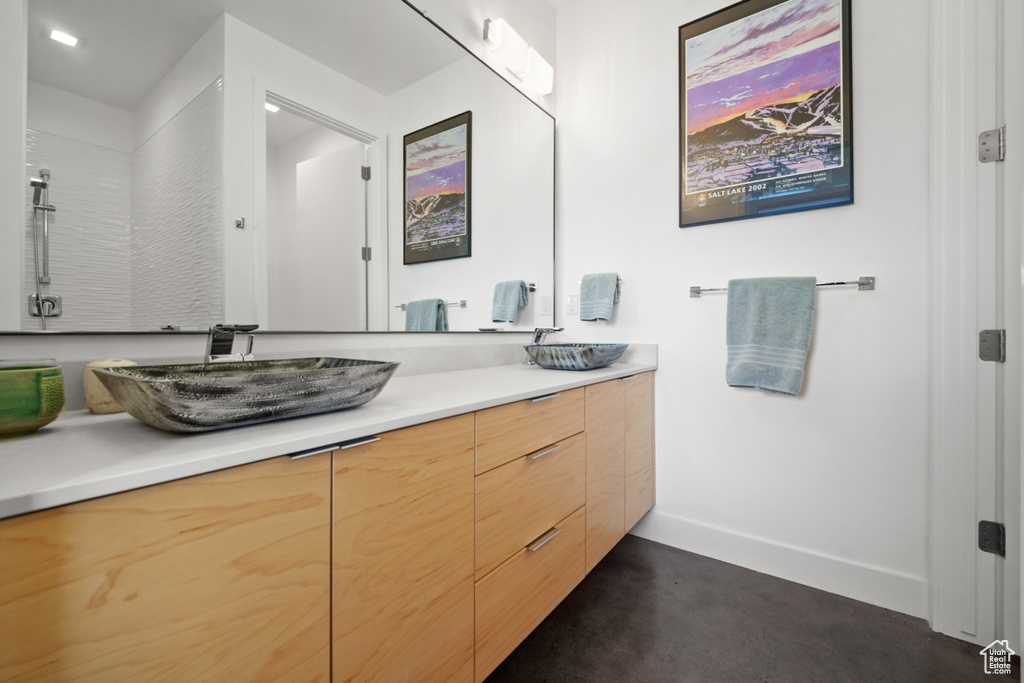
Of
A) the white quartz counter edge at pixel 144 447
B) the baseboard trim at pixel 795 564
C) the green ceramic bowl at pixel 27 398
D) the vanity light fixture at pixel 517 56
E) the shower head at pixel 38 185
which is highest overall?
the vanity light fixture at pixel 517 56

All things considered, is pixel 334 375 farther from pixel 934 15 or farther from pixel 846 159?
pixel 934 15

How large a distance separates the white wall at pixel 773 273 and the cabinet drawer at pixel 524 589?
0.80 meters

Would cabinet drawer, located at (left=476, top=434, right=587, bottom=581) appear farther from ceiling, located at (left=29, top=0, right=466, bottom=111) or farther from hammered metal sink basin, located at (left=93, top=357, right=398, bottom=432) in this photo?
ceiling, located at (left=29, top=0, right=466, bottom=111)

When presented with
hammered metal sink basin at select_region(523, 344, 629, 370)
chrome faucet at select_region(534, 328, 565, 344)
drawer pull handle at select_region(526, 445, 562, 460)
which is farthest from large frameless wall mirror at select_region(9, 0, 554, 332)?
drawer pull handle at select_region(526, 445, 562, 460)

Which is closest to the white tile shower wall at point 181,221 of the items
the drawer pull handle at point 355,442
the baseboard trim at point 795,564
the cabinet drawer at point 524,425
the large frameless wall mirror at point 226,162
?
the large frameless wall mirror at point 226,162

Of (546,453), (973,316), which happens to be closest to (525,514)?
(546,453)

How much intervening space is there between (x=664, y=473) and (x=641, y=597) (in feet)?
1.85

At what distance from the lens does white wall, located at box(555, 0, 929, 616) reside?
1.44 m

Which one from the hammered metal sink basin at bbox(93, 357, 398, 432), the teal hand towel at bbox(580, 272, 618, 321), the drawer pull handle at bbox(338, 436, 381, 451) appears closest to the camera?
the hammered metal sink basin at bbox(93, 357, 398, 432)

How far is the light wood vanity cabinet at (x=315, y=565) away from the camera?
1.43ft

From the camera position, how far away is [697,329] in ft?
6.01

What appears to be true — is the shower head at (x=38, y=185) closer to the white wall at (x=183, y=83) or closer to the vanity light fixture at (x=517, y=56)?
the white wall at (x=183, y=83)

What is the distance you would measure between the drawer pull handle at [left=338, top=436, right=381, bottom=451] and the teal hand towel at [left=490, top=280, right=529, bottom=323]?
121 centimetres

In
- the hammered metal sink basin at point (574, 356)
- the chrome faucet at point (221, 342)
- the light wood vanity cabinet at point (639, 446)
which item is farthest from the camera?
the light wood vanity cabinet at point (639, 446)
